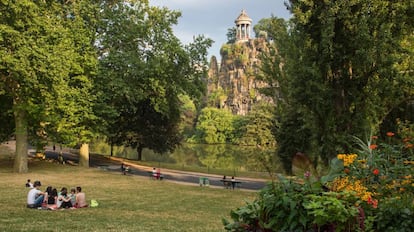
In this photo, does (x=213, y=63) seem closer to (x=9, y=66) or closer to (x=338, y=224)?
(x=9, y=66)

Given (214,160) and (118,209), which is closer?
(118,209)

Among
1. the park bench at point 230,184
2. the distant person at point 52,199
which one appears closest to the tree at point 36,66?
the distant person at point 52,199

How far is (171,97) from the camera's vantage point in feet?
109

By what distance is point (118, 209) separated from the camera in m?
13.2

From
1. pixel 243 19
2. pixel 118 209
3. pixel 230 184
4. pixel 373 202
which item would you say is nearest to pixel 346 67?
pixel 118 209

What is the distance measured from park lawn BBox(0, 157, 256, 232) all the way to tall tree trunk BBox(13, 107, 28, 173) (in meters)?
0.82

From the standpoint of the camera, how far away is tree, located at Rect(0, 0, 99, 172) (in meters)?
21.0

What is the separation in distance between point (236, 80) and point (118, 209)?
114 meters

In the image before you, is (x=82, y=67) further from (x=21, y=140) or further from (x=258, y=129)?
(x=258, y=129)

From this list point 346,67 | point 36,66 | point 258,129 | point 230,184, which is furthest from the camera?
point 258,129

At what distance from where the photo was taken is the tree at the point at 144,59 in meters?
29.3

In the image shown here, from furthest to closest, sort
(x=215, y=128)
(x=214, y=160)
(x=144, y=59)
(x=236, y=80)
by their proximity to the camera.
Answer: (x=236, y=80)
(x=215, y=128)
(x=214, y=160)
(x=144, y=59)

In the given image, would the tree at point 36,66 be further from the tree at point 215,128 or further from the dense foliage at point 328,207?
the tree at point 215,128

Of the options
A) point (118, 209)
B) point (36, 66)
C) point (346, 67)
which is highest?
point (36, 66)
